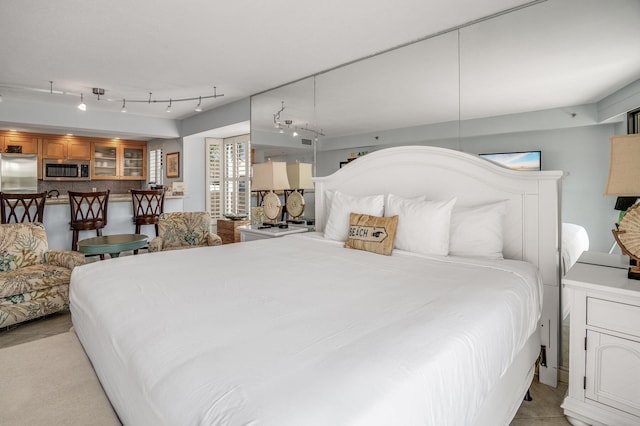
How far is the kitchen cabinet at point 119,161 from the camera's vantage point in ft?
24.3

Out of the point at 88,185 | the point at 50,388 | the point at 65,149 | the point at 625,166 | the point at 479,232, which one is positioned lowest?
the point at 50,388

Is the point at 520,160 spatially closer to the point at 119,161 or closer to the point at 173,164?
the point at 173,164

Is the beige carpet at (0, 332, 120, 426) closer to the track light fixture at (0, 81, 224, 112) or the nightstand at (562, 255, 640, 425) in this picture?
the nightstand at (562, 255, 640, 425)

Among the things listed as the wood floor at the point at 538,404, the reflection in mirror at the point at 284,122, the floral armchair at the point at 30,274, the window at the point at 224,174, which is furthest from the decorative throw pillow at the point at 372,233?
the window at the point at 224,174

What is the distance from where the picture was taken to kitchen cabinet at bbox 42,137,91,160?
6.77 m

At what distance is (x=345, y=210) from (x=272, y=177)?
1.28m

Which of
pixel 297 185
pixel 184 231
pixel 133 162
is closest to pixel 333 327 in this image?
pixel 297 185

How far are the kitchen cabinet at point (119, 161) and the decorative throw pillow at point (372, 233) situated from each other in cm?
710

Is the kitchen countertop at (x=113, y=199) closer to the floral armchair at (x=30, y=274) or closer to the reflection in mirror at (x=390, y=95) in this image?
the floral armchair at (x=30, y=274)

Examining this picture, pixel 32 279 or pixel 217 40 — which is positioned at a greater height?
pixel 217 40

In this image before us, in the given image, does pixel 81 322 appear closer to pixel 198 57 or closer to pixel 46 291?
pixel 46 291

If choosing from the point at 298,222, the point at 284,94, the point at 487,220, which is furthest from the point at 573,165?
the point at 284,94

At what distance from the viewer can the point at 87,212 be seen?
14.6 ft

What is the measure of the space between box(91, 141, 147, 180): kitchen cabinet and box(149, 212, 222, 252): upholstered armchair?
471 centimetres
